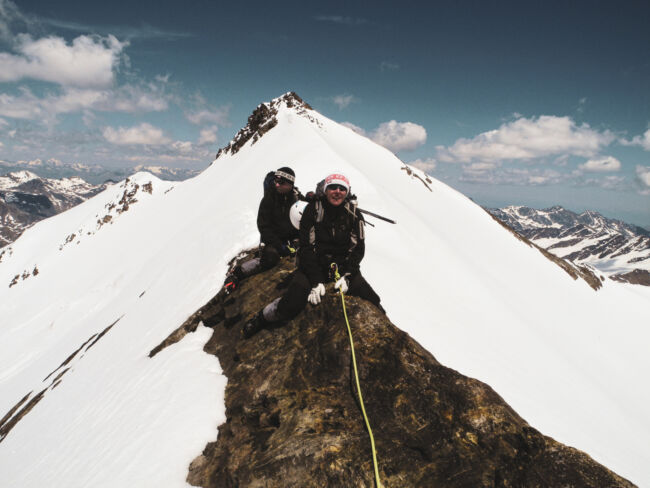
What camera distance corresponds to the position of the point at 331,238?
7.11 meters

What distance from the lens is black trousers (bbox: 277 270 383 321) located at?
6.46 meters

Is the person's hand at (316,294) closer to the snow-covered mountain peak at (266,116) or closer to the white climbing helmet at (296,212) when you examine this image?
the white climbing helmet at (296,212)

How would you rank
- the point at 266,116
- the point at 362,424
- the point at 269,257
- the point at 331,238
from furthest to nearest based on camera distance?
the point at 266,116 < the point at 269,257 < the point at 331,238 < the point at 362,424

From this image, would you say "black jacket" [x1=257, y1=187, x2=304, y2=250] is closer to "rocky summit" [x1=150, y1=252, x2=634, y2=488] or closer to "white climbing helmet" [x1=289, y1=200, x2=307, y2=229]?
"white climbing helmet" [x1=289, y1=200, x2=307, y2=229]

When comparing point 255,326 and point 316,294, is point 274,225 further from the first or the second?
point 316,294

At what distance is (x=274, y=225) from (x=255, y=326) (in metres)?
4.30

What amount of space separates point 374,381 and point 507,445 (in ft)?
6.38

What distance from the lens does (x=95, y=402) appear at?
8.64 meters

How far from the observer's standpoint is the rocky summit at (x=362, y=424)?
369cm

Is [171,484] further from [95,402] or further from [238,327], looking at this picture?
[95,402]

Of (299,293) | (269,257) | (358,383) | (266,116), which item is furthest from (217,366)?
(266,116)

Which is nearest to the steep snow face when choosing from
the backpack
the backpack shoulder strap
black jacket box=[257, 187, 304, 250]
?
black jacket box=[257, 187, 304, 250]

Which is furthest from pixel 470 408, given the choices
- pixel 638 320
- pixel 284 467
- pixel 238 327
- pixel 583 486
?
pixel 638 320

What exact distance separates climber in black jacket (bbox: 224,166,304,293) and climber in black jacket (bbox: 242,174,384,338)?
129 inches
